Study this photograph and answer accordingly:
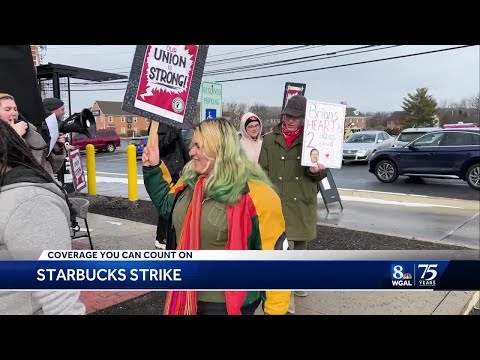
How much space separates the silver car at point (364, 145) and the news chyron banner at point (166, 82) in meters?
14.9

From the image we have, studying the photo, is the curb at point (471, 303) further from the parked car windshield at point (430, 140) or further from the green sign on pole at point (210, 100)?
the parked car windshield at point (430, 140)

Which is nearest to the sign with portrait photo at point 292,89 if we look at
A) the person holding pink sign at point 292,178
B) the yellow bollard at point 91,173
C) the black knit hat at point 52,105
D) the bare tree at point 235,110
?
the bare tree at point 235,110

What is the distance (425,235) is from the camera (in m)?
5.98

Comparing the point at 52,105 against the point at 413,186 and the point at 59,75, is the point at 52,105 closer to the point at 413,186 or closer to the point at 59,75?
the point at 59,75

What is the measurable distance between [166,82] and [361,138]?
1714cm

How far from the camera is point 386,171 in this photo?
1218 cm

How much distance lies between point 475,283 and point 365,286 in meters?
0.49

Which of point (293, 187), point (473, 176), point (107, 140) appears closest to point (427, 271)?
point (293, 187)

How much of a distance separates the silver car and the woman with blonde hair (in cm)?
1505

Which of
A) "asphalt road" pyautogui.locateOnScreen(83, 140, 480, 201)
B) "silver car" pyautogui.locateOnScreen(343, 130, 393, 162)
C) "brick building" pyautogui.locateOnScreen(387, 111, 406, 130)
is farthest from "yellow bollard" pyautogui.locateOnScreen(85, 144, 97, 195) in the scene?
"brick building" pyautogui.locateOnScreen(387, 111, 406, 130)

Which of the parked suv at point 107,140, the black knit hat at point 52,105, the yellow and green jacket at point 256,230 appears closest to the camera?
the yellow and green jacket at point 256,230

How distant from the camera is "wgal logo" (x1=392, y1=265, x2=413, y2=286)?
1.78 meters

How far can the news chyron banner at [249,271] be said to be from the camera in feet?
5.74
